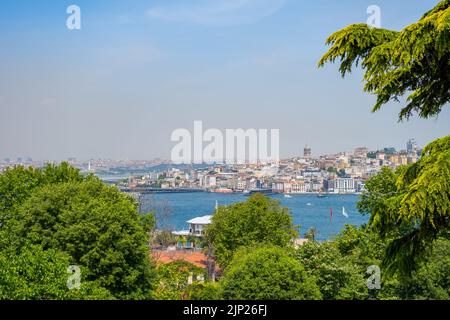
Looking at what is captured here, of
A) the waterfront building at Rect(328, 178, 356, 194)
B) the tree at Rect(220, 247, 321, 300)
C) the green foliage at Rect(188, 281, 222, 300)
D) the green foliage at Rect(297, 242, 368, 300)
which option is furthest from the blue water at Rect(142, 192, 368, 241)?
the tree at Rect(220, 247, 321, 300)

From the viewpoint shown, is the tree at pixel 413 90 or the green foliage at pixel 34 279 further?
the green foliage at pixel 34 279

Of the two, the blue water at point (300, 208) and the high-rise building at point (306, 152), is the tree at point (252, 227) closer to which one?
the blue water at point (300, 208)

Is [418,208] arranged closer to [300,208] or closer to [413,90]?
[413,90]

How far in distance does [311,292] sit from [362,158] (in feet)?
245

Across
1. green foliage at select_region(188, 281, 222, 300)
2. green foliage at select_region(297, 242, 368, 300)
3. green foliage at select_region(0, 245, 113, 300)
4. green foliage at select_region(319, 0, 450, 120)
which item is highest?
green foliage at select_region(319, 0, 450, 120)

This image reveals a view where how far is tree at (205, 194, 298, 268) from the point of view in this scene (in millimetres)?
18656

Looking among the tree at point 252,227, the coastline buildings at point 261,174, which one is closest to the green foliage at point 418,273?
the tree at point 252,227

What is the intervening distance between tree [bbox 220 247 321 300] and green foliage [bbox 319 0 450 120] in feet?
25.5

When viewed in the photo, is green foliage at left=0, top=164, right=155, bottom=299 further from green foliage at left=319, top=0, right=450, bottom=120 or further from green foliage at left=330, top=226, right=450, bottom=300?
green foliage at left=319, top=0, right=450, bottom=120

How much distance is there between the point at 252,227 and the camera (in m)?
19.1

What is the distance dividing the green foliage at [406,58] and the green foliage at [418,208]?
1.45ft

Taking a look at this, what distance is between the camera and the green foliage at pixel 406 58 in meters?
2.70

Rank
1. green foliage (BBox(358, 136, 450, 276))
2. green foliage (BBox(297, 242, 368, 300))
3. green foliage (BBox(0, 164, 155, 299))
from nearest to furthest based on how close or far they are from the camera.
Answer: green foliage (BBox(358, 136, 450, 276)) → green foliage (BBox(0, 164, 155, 299)) → green foliage (BBox(297, 242, 368, 300))
